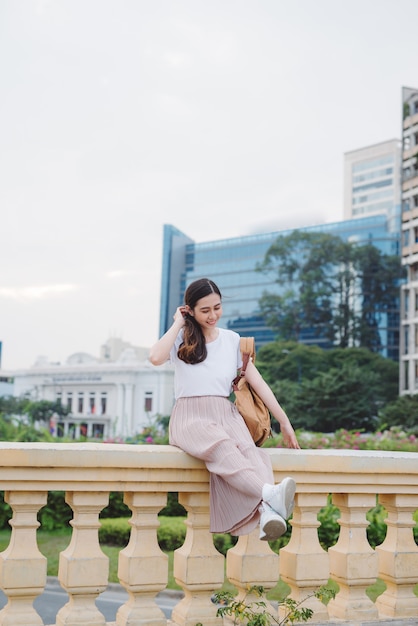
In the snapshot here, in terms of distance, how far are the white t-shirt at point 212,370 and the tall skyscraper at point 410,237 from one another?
170ft

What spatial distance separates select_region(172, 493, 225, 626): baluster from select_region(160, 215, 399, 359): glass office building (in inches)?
2598

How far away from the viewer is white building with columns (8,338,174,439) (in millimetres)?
70312

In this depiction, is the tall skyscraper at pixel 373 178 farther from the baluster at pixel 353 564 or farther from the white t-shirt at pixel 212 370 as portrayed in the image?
the baluster at pixel 353 564

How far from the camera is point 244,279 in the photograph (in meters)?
84.1

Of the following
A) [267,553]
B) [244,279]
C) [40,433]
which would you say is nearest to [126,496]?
[267,553]

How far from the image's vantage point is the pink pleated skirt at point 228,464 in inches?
104

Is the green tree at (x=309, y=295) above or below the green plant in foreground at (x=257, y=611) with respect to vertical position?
above

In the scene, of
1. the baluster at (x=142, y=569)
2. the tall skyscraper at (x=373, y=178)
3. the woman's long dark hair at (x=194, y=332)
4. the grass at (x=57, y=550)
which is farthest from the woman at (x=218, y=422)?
the tall skyscraper at (x=373, y=178)

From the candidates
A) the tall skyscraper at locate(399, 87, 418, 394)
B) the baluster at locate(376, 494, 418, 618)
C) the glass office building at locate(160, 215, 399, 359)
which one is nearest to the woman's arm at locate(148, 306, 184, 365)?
the baluster at locate(376, 494, 418, 618)

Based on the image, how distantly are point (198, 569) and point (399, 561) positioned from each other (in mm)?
917

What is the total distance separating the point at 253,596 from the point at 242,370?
0.94 metres

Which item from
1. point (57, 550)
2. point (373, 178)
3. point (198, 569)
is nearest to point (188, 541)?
point (198, 569)

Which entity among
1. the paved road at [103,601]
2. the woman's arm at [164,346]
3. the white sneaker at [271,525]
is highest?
the woman's arm at [164,346]

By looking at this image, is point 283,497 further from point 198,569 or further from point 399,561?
point 399,561
